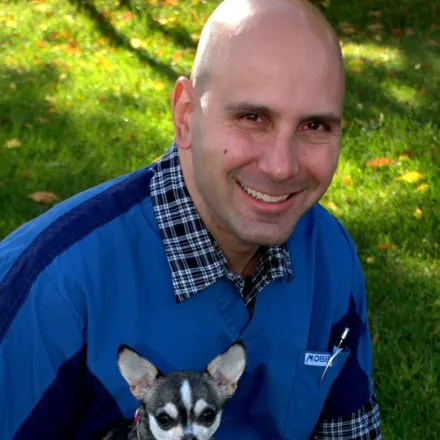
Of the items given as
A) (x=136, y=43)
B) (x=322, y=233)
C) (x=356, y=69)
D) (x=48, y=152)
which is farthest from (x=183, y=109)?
(x=136, y=43)

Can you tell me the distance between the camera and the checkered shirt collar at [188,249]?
2.68 m

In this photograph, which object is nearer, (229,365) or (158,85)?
(229,365)

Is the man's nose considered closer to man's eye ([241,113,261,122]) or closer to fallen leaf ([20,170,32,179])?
man's eye ([241,113,261,122])

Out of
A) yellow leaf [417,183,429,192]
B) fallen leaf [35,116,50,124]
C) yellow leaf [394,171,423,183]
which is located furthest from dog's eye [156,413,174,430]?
fallen leaf [35,116,50,124]

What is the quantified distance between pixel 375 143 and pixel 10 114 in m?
3.31

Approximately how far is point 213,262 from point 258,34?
761 millimetres

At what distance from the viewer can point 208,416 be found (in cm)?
276

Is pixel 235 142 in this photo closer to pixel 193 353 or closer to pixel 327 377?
pixel 193 353

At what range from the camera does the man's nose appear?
97.9 inches

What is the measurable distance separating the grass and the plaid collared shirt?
1740 mm

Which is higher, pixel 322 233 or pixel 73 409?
pixel 322 233

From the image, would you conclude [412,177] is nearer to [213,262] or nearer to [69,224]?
[213,262]

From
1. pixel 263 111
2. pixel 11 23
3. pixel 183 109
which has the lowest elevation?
pixel 11 23

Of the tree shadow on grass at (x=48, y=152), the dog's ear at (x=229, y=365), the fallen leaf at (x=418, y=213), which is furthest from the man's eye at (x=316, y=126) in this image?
the tree shadow on grass at (x=48, y=152)
